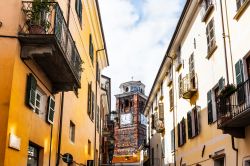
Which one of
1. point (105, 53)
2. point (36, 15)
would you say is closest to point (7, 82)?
point (36, 15)

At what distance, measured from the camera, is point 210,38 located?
1636 cm

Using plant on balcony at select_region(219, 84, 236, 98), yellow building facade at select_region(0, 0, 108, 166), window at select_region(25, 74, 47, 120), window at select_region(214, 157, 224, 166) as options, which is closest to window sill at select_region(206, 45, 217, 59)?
plant on balcony at select_region(219, 84, 236, 98)

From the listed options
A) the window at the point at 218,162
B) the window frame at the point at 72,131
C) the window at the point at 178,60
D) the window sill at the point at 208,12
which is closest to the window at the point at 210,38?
the window sill at the point at 208,12

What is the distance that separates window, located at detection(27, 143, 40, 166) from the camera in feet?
35.6

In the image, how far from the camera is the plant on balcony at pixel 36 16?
966 cm

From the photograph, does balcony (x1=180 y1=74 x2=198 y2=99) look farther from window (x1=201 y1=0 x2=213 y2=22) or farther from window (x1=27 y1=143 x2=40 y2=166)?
window (x1=27 y1=143 x2=40 y2=166)

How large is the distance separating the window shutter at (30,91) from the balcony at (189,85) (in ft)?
32.5

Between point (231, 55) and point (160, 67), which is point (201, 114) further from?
point (160, 67)

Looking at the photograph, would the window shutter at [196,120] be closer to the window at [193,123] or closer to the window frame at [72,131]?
the window at [193,123]

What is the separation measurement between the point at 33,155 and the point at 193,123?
9.84 meters

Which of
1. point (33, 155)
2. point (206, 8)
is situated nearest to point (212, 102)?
point (206, 8)

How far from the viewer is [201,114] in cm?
1764

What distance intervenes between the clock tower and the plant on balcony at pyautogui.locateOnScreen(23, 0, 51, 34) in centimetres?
8525

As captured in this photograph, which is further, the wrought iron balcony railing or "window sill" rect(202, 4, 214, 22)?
"window sill" rect(202, 4, 214, 22)
